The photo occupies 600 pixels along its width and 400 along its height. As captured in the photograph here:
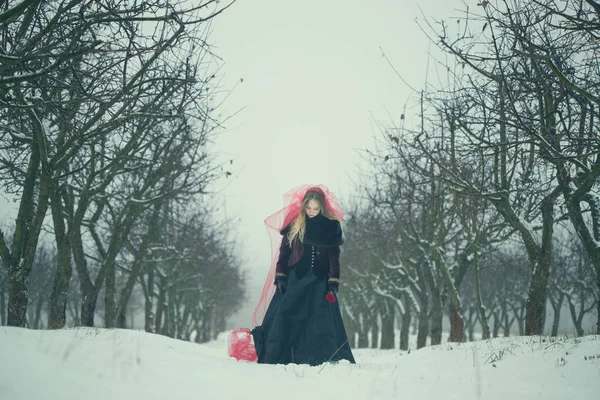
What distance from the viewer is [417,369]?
5375 millimetres

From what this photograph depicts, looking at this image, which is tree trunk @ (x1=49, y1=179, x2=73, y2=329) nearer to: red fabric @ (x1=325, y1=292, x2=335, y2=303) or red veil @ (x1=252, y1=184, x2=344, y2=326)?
red veil @ (x1=252, y1=184, x2=344, y2=326)

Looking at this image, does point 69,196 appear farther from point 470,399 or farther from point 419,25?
point 470,399

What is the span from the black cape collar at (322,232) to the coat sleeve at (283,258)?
0.38 metres

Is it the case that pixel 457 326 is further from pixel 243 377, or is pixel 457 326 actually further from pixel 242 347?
pixel 243 377

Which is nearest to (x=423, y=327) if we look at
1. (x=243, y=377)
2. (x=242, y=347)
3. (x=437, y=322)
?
(x=437, y=322)

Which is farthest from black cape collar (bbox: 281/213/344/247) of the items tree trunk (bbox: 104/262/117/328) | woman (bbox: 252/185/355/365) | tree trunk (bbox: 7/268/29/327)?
tree trunk (bbox: 104/262/117/328)

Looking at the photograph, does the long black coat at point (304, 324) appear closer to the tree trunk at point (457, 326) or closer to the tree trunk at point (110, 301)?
the tree trunk at point (457, 326)

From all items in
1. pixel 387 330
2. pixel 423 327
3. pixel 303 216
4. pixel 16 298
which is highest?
pixel 303 216

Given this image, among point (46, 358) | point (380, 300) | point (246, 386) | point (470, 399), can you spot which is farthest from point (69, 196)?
point (380, 300)

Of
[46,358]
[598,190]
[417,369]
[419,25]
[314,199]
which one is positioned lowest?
[417,369]

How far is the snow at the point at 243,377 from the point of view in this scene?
116 inches

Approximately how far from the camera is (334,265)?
20.5ft

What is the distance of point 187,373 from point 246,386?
642 mm

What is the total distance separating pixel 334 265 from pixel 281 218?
122 cm
